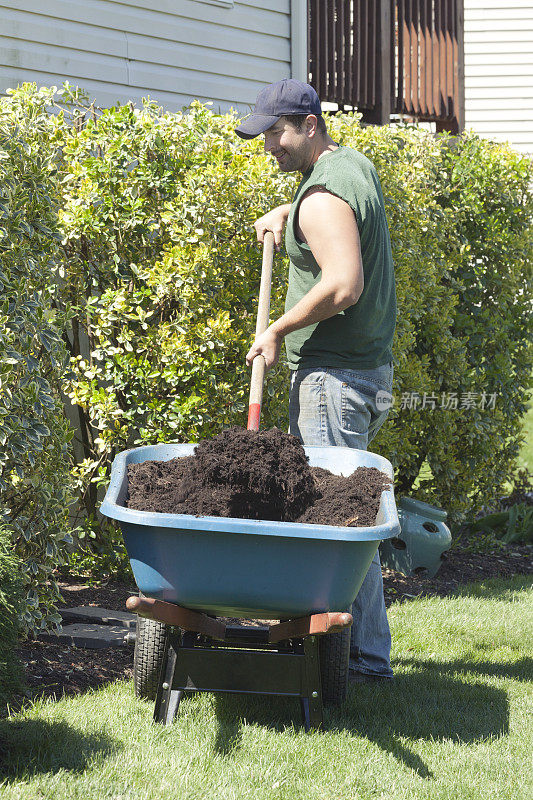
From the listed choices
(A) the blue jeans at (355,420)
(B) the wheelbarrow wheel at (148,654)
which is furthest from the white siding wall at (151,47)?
(B) the wheelbarrow wheel at (148,654)

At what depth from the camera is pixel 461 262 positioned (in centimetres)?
684

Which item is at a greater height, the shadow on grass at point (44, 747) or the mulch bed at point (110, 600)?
the shadow on grass at point (44, 747)

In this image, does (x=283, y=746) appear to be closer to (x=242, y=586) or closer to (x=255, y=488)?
(x=242, y=586)

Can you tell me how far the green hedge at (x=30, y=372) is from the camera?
377cm

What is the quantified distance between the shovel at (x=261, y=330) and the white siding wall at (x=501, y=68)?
11632 mm

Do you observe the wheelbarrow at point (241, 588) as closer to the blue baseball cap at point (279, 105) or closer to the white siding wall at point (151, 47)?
the blue baseball cap at point (279, 105)

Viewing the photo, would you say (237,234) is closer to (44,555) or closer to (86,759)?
(44,555)

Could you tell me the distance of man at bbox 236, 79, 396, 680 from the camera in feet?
11.2

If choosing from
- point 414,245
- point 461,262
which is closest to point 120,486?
point 414,245

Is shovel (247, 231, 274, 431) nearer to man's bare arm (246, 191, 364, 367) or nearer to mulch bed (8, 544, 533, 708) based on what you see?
man's bare arm (246, 191, 364, 367)

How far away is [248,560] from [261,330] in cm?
119

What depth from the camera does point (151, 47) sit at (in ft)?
23.1

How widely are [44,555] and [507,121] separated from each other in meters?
12.7

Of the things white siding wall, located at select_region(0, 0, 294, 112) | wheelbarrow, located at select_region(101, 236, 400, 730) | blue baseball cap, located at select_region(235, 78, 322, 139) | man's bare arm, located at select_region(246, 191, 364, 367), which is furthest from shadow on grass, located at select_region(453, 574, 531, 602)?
white siding wall, located at select_region(0, 0, 294, 112)
